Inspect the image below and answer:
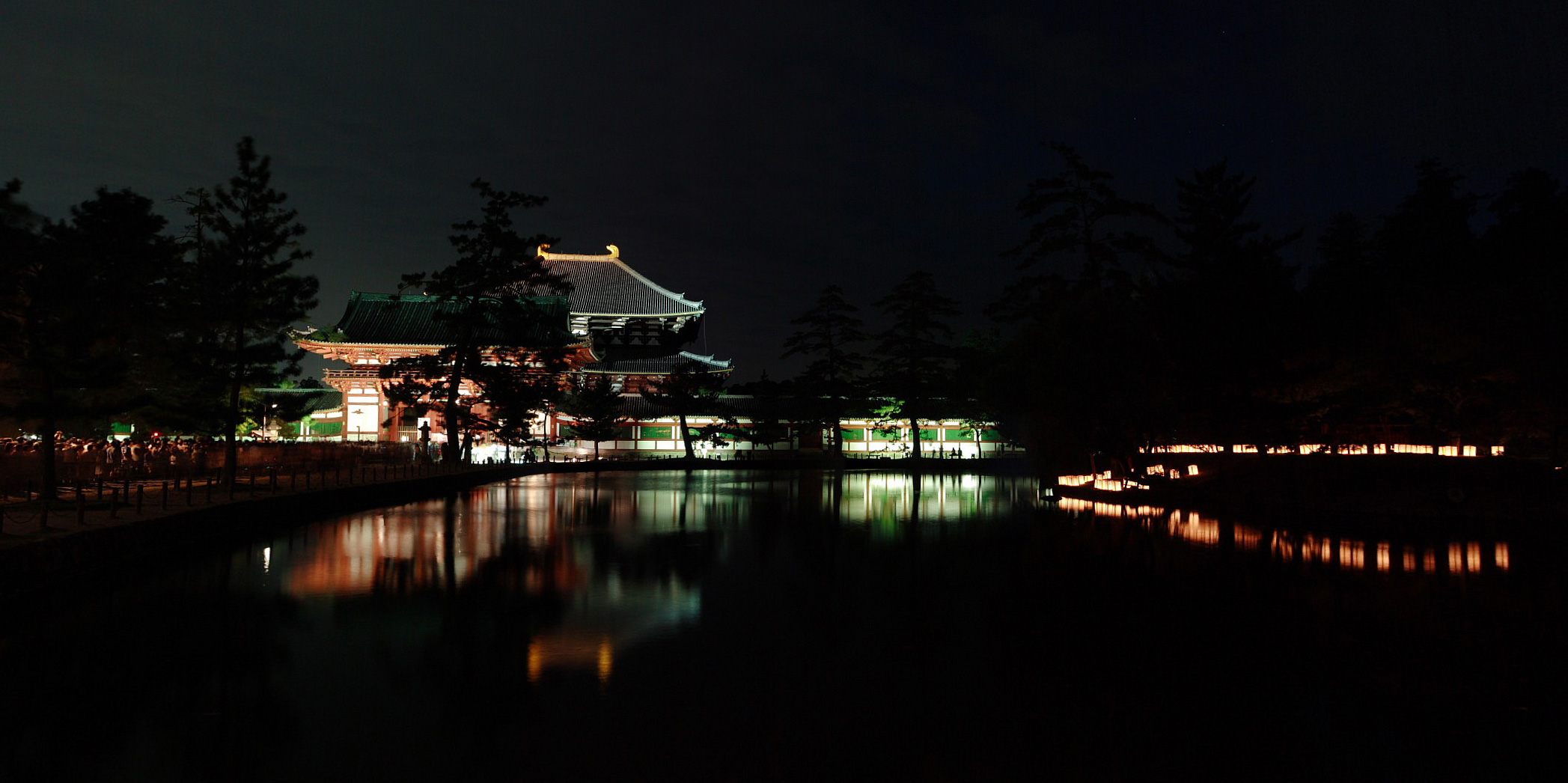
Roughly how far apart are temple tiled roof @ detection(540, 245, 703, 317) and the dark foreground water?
44.5 meters

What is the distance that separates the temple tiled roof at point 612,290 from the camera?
58.6 metres

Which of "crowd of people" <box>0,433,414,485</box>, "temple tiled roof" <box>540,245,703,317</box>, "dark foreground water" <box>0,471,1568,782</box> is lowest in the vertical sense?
"dark foreground water" <box>0,471,1568,782</box>

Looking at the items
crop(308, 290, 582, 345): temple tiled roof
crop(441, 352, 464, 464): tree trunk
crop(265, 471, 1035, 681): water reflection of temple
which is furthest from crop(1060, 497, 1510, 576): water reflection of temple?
crop(308, 290, 582, 345): temple tiled roof

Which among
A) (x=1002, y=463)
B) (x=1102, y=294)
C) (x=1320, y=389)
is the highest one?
(x=1102, y=294)

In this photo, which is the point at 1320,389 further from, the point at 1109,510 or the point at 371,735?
the point at 371,735

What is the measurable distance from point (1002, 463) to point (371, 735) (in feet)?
156

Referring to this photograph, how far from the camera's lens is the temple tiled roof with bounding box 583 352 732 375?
169ft

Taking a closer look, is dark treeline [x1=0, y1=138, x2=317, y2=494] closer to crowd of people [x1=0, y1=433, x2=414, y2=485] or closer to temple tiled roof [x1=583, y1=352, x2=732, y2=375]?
crowd of people [x1=0, y1=433, x2=414, y2=485]

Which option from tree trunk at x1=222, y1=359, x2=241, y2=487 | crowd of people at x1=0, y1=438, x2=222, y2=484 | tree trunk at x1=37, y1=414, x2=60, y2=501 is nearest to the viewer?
tree trunk at x1=37, y1=414, x2=60, y2=501

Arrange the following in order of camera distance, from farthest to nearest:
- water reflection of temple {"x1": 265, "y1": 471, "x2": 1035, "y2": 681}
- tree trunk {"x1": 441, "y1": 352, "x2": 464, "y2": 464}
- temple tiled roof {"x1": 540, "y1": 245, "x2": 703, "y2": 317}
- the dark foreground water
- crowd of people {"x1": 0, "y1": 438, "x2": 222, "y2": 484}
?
temple tiled roof {"x1": 540, "y1": 245, "x2": 703, "y2": 317} < tree trunk {"x1": 441, "y1": 352, "x2": 464, "y2": 464} < crowd of people {"x1": 0, "y1": 438, "x2": 222, "y2": 484} < water reflection of temple {"x1": 265, "y1": 471, "x2": 1035, "y2": 681} < the dark foreground water

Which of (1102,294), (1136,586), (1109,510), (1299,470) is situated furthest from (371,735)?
(1102,294)

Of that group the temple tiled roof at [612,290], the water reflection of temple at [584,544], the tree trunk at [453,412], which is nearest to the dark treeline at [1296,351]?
the water reflection of temple at [584,544]

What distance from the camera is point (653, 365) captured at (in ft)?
172

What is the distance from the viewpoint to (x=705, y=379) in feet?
158
